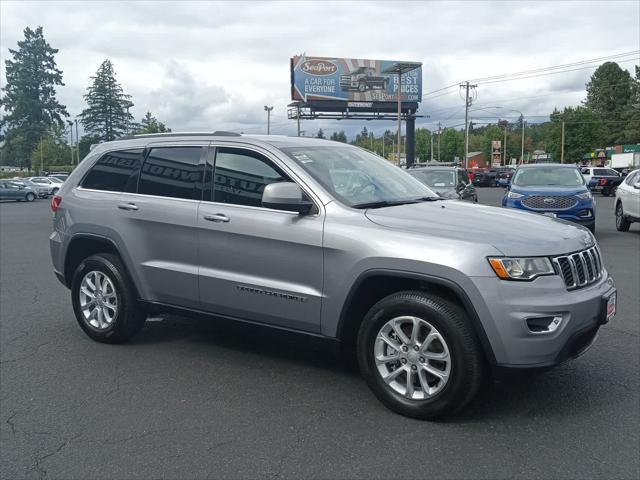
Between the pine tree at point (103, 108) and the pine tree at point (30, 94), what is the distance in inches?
165

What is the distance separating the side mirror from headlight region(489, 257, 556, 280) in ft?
4.43

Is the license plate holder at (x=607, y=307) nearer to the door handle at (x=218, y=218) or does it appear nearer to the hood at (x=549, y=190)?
the door handle at (x=218, y=218)

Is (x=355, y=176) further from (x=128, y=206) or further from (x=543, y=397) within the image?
(x=543, y=397)

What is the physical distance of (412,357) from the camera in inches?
161

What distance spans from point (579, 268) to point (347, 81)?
61825mm

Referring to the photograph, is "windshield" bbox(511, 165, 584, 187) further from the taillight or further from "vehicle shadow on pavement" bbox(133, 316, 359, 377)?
the taillight

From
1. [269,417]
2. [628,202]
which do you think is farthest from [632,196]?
[269,417]

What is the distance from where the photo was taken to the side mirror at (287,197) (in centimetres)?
439

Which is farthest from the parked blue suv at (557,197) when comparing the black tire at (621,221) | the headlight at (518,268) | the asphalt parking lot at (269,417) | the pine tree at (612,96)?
the pine tree at (612,96)

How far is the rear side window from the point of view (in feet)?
18.8

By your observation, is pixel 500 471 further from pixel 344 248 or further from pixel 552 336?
pixel 344 248

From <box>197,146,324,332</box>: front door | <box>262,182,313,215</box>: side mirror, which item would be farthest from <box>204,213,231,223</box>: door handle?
<box>262,182,313,215</box>: side mirror

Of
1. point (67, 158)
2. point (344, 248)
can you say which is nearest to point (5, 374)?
point (344, 248)

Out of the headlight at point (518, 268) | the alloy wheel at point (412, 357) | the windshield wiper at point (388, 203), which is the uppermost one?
the windshield wiper at point (388, 203)
